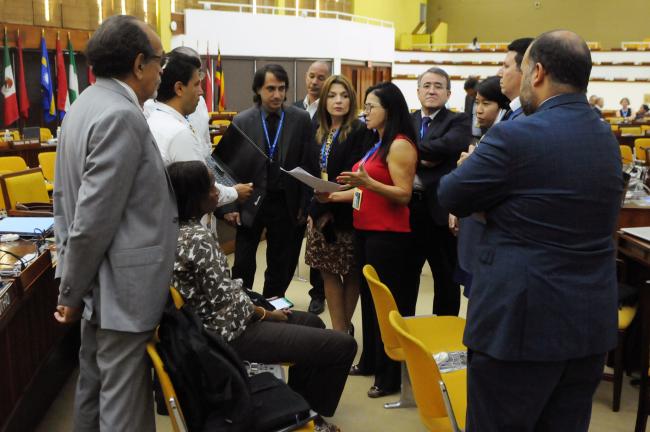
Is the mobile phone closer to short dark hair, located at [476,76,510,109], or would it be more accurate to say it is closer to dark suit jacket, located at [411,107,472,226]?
dark suit jacket, located at [411,107,472,226]

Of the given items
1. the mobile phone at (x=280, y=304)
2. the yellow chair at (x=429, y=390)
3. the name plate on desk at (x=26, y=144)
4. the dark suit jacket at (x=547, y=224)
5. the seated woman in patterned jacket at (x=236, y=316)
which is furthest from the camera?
the name plate on desk at (x=26, y=144)

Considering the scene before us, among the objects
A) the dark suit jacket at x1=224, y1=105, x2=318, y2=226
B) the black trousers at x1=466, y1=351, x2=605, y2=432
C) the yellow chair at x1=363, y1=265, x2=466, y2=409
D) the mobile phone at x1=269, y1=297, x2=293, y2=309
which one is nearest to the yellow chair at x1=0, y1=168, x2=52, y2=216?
the dark suit jacket at x1=224, y1=105, x2=318, y2=226

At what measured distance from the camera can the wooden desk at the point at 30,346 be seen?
238cm

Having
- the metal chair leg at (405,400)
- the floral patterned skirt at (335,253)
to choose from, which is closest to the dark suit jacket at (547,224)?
the metal chair leg at (405,400)

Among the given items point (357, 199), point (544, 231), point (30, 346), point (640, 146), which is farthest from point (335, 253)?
point (640, 146)

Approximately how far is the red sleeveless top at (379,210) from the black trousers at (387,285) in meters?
0.03

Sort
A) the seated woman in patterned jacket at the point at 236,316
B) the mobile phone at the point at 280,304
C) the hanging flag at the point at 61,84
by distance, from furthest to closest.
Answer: the hanging flag at the point at 61,84
the mobile phone at the point at 280,304
the seated woman in patterned jacket at the point at 236,316

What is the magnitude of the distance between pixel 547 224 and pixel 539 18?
82.4 feet

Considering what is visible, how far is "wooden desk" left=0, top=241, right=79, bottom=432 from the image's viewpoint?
238 centimetres

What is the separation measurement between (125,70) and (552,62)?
1.16m

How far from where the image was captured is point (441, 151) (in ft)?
10.6

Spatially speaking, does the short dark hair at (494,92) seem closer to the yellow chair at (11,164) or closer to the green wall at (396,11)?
the yellow chair at (11,164)

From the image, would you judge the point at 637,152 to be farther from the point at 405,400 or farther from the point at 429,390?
the point at 429,390

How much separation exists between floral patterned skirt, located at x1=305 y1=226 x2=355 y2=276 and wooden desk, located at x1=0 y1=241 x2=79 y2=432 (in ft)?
4.38
